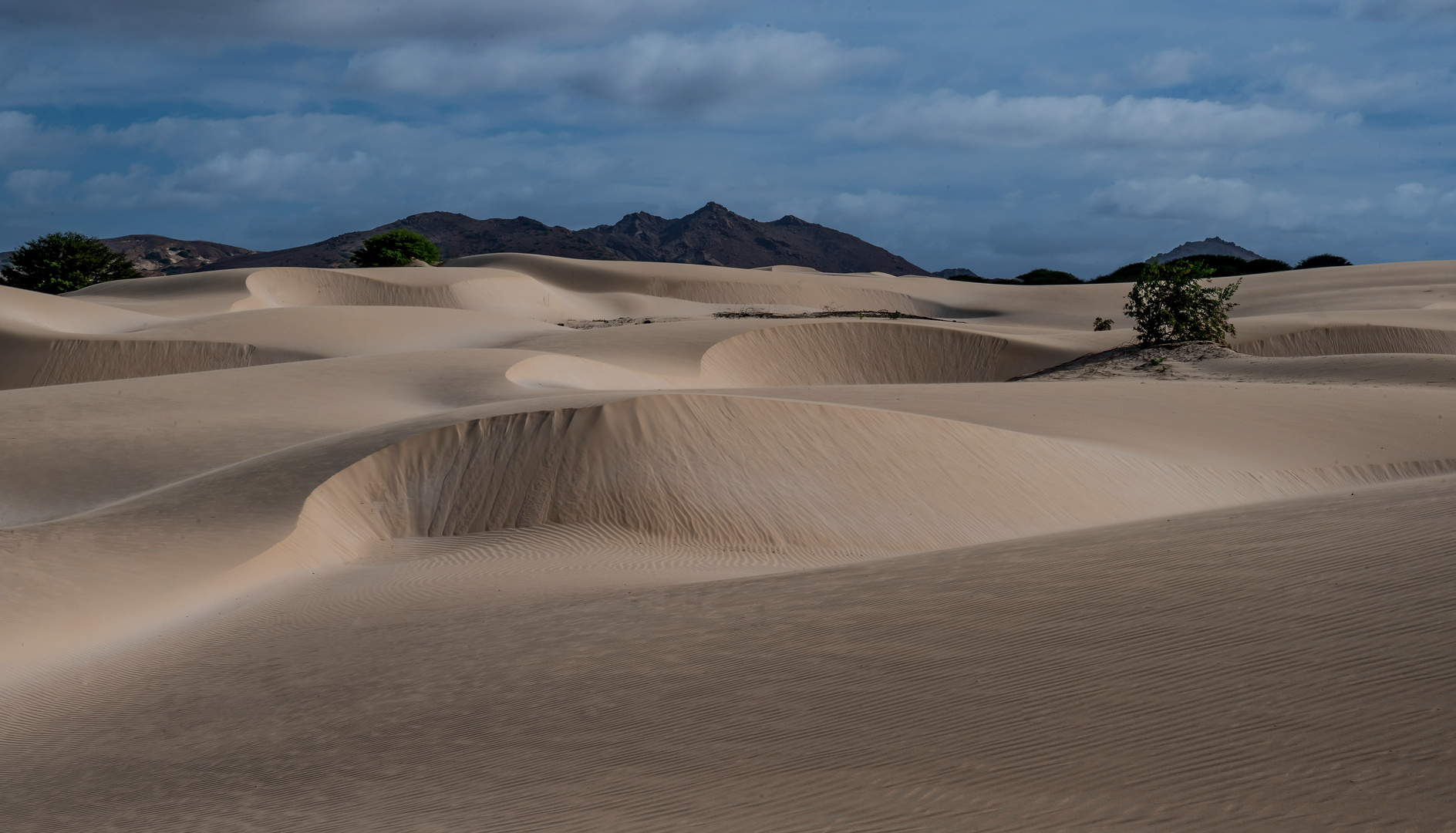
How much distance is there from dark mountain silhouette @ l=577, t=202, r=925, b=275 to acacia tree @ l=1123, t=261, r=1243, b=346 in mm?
135599

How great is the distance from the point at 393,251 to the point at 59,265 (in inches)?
704

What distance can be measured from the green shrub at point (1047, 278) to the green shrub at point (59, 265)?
59.0 meters

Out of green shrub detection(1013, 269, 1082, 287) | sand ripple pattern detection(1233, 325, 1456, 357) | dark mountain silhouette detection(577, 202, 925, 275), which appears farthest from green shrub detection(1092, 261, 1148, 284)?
dark mountain silhouette detection(577, 202, 925, 275)

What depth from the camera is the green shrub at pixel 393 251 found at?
6456 centimetres

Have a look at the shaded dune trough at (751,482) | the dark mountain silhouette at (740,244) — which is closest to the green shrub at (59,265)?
the shaded dune trough at (751,482)

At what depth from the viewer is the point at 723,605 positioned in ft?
24.9

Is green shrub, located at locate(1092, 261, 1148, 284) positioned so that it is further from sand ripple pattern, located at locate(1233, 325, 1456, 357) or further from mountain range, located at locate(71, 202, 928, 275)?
mountain range, located at locate(71, 202, 928, 275)

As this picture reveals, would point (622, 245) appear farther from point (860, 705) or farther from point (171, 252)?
point (860, 705)

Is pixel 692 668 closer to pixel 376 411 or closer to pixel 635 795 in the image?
pixel 635 795

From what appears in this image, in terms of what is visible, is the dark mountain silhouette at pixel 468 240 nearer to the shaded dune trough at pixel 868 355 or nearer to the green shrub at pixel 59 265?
the green shrub at pixel 59 265

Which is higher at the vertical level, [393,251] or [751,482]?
[393,251]

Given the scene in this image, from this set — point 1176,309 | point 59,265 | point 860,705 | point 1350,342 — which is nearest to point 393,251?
point 59,265

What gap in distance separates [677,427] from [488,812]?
8.57 metres

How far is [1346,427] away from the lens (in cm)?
1623
